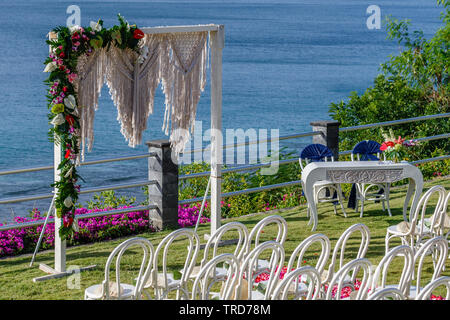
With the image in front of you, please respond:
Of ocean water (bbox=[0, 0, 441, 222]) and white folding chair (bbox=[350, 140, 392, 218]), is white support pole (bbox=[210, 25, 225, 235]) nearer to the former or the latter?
white folding chair (bbox=[350, 140, 392, 218])

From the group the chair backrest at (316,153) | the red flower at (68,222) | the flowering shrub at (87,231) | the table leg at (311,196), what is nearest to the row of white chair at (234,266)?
the red flower at (68,222)

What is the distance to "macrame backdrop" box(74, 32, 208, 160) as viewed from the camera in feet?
24.8

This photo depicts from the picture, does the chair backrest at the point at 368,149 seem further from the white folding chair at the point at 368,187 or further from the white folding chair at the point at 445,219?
the white folding chair at the point at 445,219

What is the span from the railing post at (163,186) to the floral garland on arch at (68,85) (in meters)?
1.94

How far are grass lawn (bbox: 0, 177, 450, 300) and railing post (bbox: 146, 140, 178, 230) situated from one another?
0.82 feet

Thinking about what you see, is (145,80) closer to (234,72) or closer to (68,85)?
(68,85)

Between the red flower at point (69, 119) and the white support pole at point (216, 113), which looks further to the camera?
the white support pole at point (216, 113)

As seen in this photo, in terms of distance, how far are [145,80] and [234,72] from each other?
45.9 metres

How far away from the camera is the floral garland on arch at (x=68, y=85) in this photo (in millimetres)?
7324

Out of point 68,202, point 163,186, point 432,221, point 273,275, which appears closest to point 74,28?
point 68,202

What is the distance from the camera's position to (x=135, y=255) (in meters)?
8.60

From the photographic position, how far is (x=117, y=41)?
763 cm

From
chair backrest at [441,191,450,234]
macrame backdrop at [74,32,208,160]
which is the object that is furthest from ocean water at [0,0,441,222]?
chair backrest at [441,191,450,234]

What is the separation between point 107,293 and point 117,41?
2.83 metres
